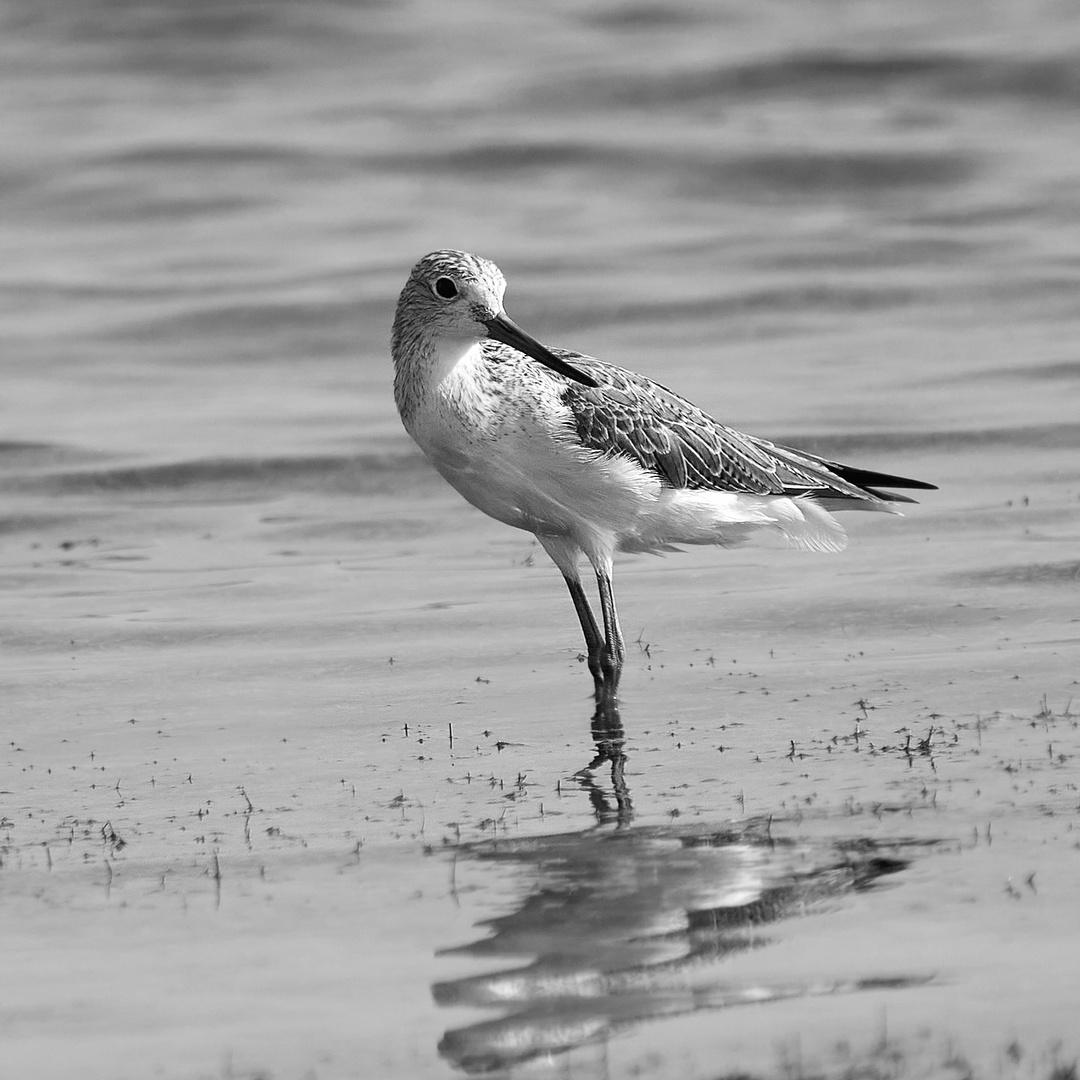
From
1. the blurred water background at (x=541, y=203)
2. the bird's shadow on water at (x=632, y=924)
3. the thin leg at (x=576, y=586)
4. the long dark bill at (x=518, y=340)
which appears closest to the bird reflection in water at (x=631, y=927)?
the bird's shadow on water at (x=632, y=924)

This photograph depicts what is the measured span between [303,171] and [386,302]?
5.34 meters

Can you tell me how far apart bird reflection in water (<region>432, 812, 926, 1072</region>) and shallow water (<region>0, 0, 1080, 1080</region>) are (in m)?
0.02

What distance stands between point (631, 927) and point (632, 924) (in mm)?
20

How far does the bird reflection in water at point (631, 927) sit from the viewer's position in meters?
4.57

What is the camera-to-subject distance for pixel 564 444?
27.3 ft

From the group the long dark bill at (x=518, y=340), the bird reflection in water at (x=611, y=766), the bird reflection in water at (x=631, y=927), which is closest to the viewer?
the bird reflection in water at (x=631, y=927)

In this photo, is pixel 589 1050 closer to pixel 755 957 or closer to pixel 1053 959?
pixel 755 957

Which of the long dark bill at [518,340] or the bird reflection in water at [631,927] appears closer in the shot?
the bird reflection in water at [631,927]

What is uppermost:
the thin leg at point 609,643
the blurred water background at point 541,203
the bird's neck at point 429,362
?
the blurred water background at point 541,203

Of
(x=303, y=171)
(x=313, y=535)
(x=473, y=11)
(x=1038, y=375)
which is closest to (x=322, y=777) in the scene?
(x=313, y=535)

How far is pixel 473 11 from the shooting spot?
28.1m

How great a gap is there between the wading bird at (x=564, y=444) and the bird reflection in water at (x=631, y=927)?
2258 millimetres

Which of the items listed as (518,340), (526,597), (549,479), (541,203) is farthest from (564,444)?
(541,203)

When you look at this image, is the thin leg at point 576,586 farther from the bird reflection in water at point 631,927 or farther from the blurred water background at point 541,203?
the blurred water background at point 541,203
